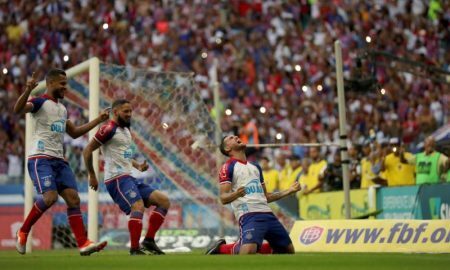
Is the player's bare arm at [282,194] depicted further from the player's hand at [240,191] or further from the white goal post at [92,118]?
the white goal post at [92,118]

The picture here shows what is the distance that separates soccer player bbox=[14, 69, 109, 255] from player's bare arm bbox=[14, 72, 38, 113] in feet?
0.50

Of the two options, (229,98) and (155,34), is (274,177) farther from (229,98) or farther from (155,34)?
(155,34)

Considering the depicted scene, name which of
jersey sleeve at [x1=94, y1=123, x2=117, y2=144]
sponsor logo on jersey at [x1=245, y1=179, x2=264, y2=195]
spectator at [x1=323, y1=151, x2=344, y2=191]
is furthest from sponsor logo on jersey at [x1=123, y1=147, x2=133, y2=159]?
spectator at [x1=323, y1=151, x2=344, y2=191]

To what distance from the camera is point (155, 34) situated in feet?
113

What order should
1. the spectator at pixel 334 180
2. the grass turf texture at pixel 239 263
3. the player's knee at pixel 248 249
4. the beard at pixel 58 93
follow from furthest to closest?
the spectator at pixel 334 180 < the beard at pixel 58 93 < the player's knee at pixel 248 249 < the grass turf texture at pixel 239 263

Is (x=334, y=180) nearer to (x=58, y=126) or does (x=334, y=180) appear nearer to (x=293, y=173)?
(x=293, y=173)

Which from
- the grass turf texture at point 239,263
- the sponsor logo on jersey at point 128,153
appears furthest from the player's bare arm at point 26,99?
the grass turf texture at point 239,263

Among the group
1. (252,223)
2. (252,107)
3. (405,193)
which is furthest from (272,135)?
(252,223)

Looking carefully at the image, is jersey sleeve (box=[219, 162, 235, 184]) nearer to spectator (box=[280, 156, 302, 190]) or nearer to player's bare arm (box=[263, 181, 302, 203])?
player's bare arm (box=[263, 181, 302, 203])

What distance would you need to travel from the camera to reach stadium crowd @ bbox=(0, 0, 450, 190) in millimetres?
27578

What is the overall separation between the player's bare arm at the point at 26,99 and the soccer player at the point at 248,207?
8.61 feet

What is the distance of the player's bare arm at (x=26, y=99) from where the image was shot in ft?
40.1

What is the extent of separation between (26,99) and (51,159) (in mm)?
1113

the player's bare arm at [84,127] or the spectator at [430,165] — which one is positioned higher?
the player's bare arm at [84,127]
